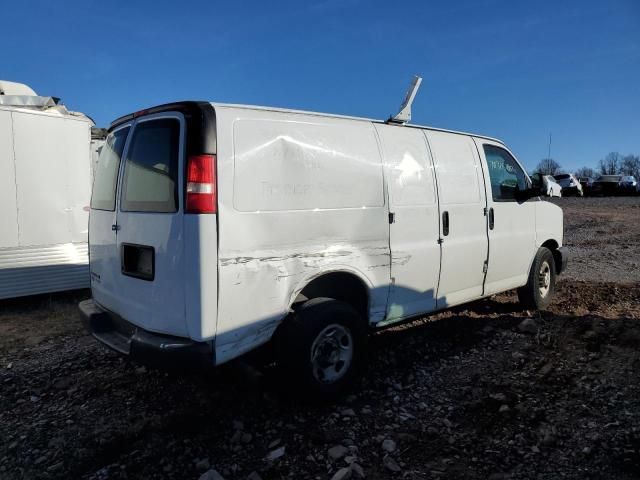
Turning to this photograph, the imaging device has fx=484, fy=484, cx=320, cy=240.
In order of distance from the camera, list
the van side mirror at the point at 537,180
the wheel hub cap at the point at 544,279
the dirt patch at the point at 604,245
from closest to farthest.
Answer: the van side mirror at the point at 537,180 < the wheel hub cap at the point at 544,279 < the dirt patch at the point at 604,245

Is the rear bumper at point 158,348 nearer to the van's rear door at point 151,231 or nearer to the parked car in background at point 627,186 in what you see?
the van's rear door at point 151,231

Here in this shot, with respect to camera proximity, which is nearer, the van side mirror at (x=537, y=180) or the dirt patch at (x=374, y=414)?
the dirt patch at (x=374, y=414)

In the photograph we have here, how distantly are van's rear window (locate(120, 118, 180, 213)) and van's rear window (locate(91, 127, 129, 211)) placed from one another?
0.21m

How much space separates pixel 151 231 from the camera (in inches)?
127

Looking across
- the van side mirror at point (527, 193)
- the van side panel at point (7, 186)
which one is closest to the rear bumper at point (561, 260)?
the van side mirror at point (527, 193)

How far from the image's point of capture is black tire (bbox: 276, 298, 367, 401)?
134 inches

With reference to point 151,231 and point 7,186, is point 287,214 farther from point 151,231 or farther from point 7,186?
point 7,186

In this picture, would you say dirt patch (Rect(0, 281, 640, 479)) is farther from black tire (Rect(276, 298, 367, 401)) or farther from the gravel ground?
black tire (Rect(276, 298, 367, 401))

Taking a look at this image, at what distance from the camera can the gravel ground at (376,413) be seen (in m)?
2.98

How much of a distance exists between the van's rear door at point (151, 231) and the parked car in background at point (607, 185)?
119 feet

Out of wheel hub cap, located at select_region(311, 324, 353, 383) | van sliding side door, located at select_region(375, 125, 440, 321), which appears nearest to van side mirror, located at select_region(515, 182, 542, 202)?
van sliding side door, located at select_region(375, 125, 440, 321)

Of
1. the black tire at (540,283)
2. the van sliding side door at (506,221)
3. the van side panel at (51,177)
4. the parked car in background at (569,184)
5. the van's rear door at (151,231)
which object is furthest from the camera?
the parked car in background at (569,184)

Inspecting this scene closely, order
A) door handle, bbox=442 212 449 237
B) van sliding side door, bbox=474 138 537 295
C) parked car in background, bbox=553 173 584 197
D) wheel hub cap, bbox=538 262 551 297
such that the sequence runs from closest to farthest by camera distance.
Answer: door handle, bbox=442 212 449 237
van sliding side door, bbox=474 138 537 295
wheel hub cap, bbox=538 262 551 297
parked car in background, bbox=553 173 584 197

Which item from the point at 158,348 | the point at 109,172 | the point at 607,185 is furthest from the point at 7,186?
the point at 607,185
